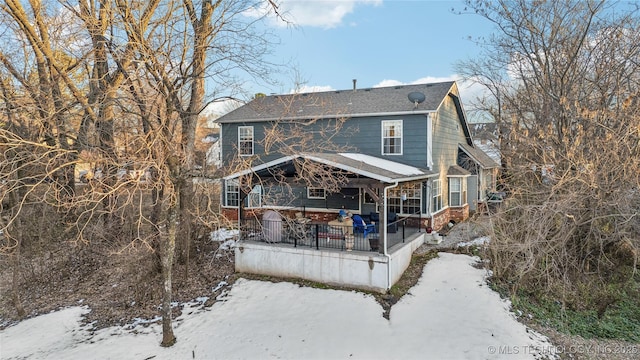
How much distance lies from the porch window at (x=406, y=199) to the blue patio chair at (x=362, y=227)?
106 inches

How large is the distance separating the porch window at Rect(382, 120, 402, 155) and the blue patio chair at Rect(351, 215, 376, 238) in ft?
12.6

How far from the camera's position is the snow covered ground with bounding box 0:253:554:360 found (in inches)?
289

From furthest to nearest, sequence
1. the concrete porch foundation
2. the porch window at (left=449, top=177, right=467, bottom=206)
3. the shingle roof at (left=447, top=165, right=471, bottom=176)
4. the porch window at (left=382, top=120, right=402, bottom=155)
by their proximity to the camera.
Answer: the porch window at (left=449, top=177, right=467, bottom=206) < the shingle roof at (left=447, top=165, right=471, bottom=176) < the porch window at (left=382, top=120, right=402, bottom=155) < the concrete porch foundation

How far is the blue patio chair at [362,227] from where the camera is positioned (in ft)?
37.7

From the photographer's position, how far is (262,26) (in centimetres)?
931

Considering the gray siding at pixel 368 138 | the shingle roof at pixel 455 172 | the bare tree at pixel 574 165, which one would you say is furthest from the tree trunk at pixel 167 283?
the shingle roof at pixel 455 172

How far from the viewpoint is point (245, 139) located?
17.1 metres

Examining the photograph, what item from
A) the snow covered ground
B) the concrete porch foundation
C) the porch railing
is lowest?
the snow covered ground

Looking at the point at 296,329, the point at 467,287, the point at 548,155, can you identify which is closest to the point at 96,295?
the point at 296,329

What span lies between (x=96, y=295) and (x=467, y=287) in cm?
1141

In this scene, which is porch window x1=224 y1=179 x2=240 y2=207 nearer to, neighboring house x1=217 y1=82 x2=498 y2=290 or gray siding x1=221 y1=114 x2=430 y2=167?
neighboring house x1=217 y1=82 x2=498 y2=290

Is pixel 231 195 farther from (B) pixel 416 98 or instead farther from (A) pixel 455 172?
(A) pixel 455 172

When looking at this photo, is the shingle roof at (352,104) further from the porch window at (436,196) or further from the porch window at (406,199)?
the porch window at (436,196)

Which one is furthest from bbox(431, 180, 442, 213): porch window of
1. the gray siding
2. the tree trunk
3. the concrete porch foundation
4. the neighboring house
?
the tree trunk
